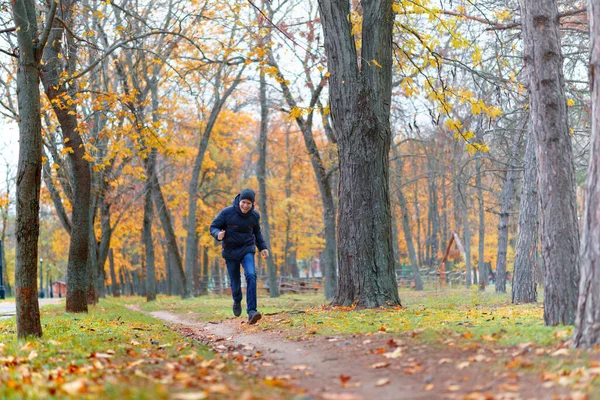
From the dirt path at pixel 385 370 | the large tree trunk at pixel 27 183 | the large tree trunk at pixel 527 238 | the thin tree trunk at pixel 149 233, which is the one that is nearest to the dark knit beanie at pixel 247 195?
the dirt path at pixel 385 370

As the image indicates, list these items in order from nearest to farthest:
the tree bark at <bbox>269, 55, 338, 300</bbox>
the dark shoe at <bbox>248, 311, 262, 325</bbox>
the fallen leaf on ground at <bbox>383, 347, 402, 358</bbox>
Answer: the fallen leaf on ground at <bbox>383, 347, 402, 358</bbox>
the dark shoe at <bbox>248, 311, 262, 325</bbox>
the tree bark at <bbox>269, 55, 338, 300</bbox>

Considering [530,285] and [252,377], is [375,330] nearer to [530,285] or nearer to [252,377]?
[252,377]

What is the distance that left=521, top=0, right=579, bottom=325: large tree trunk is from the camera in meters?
7.39

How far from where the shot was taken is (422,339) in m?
6.95

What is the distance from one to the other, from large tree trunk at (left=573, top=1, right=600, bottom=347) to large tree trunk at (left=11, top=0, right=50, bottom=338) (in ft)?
21.3

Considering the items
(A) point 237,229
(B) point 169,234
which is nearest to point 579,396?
(A) point 237,229

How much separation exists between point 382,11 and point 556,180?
5.76 metres

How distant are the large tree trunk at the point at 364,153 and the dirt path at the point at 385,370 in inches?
131

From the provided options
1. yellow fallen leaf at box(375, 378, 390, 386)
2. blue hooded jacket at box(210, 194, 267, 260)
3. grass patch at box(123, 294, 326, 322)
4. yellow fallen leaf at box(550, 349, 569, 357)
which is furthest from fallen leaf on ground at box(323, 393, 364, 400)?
grass patch at box(123, 294, 326, 322)

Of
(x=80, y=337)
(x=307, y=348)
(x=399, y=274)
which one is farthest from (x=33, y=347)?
(x=399, y=274)

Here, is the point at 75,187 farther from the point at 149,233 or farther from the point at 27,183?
the point at 149,233

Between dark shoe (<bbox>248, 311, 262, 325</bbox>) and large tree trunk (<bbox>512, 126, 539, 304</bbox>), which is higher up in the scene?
large tree trunk (<bbox>512, 126, 539, 304</bbox>)

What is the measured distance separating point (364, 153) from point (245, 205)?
2.20 metres

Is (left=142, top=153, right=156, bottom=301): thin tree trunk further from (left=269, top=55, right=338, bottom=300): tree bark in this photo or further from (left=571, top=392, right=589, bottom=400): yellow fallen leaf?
(left=571, top=392, right=589, bottom=400): yellow fallen leaf
